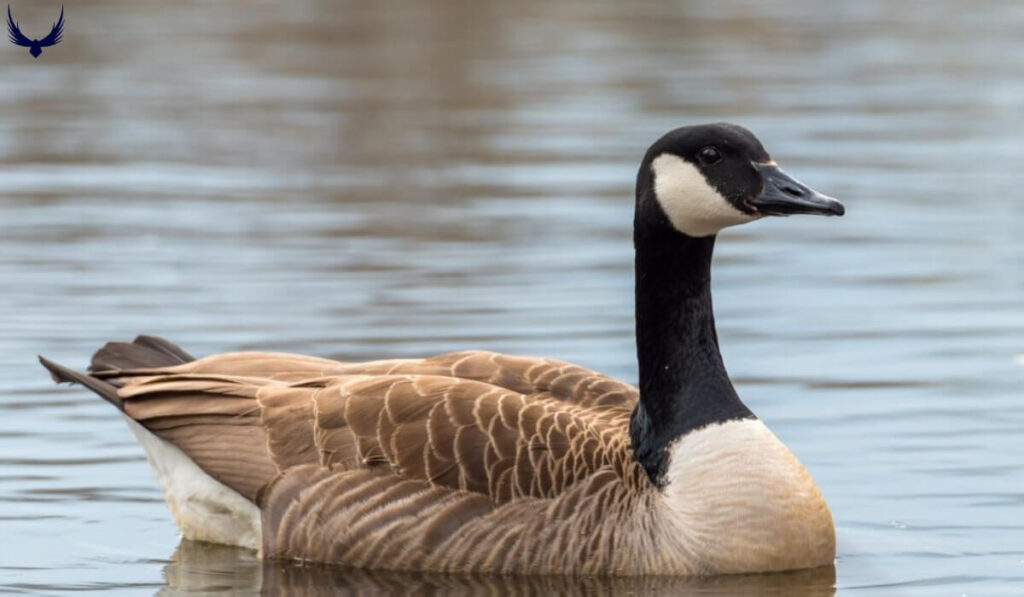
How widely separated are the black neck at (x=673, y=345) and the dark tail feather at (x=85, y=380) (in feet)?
8.43

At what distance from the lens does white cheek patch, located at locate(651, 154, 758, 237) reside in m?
9.80

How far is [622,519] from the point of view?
9.73 m

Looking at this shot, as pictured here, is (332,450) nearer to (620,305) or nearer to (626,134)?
(620,305)

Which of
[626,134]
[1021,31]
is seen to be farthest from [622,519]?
[1021,31]

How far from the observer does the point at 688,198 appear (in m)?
9.81

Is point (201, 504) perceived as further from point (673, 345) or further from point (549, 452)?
point (673, 345)

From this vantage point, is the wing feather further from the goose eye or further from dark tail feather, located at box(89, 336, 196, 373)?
the goose eye

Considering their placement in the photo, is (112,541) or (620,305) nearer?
(112,541)

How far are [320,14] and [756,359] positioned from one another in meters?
23.8

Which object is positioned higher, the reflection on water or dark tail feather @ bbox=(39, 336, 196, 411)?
dark tail feather @ bbox=(39, 336, 196, 411)

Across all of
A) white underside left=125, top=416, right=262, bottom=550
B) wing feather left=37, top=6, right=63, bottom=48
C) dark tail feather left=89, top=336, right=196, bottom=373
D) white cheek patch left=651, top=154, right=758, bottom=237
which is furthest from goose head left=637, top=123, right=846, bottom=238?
wing feather left=37, top=6, right=63, bottom=48

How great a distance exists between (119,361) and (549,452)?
254 centimetres

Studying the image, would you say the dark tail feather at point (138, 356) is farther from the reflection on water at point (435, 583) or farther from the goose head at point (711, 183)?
the goose head at point (711, 183)

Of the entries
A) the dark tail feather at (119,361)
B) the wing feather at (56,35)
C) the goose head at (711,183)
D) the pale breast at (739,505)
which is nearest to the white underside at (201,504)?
the dark tail feather at (119,361)
